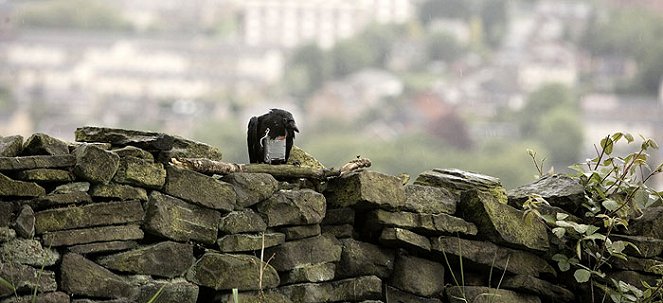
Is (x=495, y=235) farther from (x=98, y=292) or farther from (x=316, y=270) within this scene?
(x=98, y=292)

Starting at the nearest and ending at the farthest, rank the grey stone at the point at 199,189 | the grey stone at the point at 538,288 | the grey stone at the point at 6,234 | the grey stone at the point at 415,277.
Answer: the grey stone at the point at 6,234, the grey stone at the point at 199,189, the grey stone at the point at 415,277, the grey stone at the point at 538,288

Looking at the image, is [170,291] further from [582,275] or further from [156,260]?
[582,275]

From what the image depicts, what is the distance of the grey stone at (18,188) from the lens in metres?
3.45

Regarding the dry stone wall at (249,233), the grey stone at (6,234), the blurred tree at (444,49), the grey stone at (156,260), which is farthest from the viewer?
the blurred tree at (444,49)

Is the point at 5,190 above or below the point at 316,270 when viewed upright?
above

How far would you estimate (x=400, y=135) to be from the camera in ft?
257

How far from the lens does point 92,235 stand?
3.57 m

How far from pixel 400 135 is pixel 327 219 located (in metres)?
74.4

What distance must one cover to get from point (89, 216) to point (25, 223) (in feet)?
0.69

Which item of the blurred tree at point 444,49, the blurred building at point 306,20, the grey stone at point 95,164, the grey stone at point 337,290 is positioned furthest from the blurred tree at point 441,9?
the grey stone at point 95,164

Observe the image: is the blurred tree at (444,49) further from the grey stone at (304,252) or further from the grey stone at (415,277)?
the grey stone at (304,252)

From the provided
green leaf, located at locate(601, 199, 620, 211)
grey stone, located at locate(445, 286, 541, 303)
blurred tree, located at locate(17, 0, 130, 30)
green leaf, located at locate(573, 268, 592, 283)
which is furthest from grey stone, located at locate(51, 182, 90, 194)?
blurred tree, located at locate(17, 0, 130, 30)

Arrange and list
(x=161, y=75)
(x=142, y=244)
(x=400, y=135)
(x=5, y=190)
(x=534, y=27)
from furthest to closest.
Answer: (x=534, y=27) → (x=161, y=75) → (x=400, y=135) → (x=142, y=244) → (x=5, y=190)

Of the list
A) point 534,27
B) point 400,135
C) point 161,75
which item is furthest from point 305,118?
point 534,27
